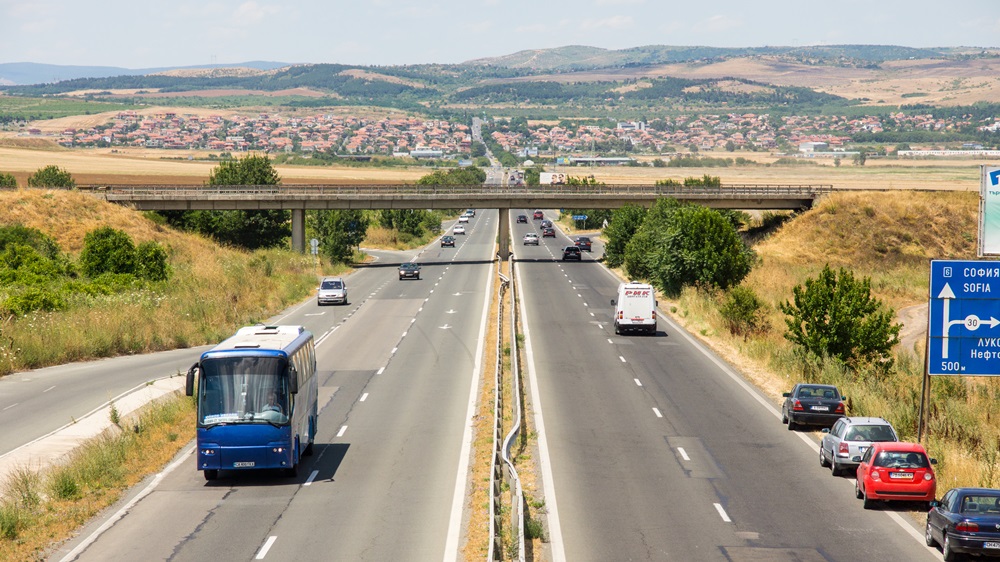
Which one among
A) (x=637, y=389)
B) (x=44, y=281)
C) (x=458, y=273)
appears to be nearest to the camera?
(x=637, y=389)

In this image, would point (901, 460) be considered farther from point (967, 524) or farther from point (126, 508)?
point (126, 508)

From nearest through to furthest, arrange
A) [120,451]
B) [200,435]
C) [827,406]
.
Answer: [200,435] → [120,451] → [827,406]

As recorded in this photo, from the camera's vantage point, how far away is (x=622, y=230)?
8944 centimetres

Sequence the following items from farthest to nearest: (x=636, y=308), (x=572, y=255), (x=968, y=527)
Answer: (x=572, y=255) → (x=636, y=308) → (x=968, y=527)

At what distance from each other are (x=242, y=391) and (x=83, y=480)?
3.88m

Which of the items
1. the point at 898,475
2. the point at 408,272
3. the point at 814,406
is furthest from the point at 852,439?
the point at 408,272

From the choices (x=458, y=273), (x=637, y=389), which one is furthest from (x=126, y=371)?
(x=458, y=273)

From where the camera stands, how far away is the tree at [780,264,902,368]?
41000mm

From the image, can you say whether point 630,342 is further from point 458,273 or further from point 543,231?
point 543,231

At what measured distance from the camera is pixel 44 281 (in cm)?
5350

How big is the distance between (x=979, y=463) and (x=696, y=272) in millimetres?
40683

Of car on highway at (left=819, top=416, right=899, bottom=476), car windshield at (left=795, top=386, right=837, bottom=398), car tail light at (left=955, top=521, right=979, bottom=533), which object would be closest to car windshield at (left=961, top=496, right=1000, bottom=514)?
car tail light at (left=955, top=521, right=979, bottom=533)

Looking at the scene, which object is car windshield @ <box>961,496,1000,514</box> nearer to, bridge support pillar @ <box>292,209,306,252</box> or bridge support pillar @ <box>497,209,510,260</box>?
bridge support pillar @ <box>497,209,510,260</box>

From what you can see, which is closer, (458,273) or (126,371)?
(126,371)
